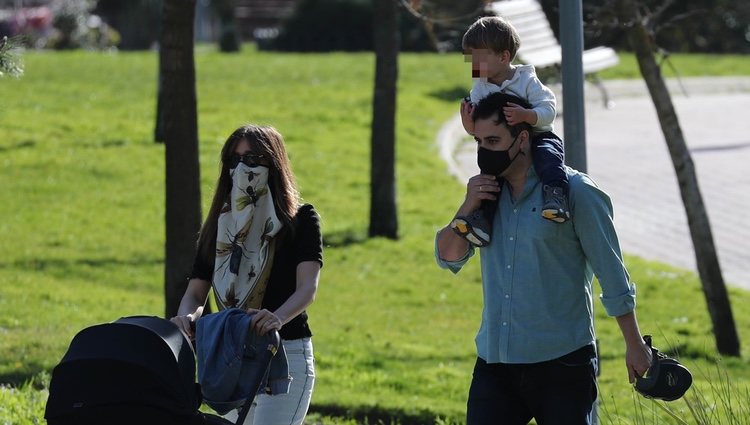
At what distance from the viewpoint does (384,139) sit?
14.1 m

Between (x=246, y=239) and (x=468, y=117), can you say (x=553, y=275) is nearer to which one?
(x=468, y=117)

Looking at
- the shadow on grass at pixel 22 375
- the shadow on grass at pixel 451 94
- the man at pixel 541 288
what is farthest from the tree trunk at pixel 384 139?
the man at pixel 541 288

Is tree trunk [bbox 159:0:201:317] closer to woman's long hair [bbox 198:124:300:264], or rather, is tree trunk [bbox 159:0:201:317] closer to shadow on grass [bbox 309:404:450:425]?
shadow on grass [bbox 309:404:450:425]

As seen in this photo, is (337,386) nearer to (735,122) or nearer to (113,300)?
(113,300)

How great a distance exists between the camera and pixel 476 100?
175 inches

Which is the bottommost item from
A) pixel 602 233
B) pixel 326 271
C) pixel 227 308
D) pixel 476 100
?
pixel 326 271

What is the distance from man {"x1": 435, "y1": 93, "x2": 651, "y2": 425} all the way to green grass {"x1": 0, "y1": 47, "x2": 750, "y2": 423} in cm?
315

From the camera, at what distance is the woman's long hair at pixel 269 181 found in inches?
189

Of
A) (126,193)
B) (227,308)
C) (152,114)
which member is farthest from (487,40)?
(152,114)

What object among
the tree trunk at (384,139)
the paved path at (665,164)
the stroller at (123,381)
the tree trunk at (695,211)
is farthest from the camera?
the paved path at (665,164)

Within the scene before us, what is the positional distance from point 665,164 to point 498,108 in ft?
48.9

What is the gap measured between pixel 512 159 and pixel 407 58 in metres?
24.2

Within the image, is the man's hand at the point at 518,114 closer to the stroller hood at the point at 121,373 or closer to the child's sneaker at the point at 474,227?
the child's sneaker at the point at 474,227

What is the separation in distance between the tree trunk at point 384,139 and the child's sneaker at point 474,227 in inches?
381
